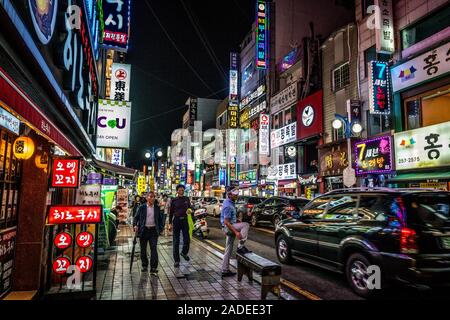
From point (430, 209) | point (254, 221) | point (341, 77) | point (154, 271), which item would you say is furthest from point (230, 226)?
point (341, 77)

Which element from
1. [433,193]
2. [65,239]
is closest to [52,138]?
[65,239]

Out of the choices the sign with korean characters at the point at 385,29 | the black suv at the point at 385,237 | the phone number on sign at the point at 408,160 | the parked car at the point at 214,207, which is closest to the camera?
the black suv at the point at 385,237

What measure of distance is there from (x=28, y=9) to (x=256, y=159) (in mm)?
33950

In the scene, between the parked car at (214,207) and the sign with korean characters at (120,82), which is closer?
the sign with korean characters at (120,82)

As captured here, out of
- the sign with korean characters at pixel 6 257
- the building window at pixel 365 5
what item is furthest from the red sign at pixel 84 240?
the building window at pixel 365 5

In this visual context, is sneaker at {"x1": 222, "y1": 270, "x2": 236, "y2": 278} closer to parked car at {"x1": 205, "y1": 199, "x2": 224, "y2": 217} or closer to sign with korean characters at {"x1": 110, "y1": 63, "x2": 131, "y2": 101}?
sign with korean characters at {"x1": 110, "y1": 63, "x2": 131, "y2": 101}

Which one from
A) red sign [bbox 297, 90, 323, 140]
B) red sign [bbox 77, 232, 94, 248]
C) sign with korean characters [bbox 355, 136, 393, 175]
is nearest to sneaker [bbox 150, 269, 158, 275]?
red sign [bbox 77, 232, 94, 248]

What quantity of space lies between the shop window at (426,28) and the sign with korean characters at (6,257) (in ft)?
58.9

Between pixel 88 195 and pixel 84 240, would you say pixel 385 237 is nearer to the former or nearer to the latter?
pixel 84 240

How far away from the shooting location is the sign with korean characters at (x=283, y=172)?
2742cm

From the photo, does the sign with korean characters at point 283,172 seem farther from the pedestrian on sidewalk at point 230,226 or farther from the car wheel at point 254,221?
the pedestrian on sidewalk at point 230,226

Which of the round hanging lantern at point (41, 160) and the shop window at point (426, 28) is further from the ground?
the shop window at point (426, 28)

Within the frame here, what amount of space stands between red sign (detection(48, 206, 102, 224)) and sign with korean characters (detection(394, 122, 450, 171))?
14.1 metres

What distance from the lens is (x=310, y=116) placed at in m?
24.8
